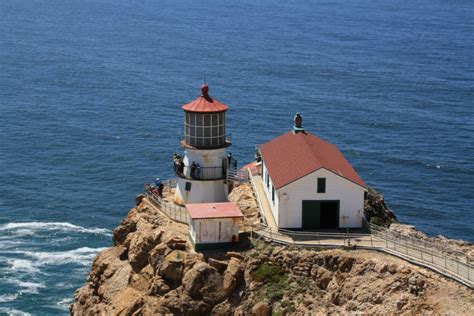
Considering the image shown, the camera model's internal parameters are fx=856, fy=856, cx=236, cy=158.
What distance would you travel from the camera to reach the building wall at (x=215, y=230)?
4209 cm

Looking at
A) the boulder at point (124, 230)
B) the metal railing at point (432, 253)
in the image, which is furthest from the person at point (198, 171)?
the metal railing at point (432, 253)

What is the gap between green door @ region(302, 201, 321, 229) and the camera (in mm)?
42719

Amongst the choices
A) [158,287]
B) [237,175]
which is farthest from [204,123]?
[158,287]

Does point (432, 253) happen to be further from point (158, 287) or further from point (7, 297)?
point (7, 297)

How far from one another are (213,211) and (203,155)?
6.67 metres

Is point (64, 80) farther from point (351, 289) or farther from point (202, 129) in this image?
point (351, 289)

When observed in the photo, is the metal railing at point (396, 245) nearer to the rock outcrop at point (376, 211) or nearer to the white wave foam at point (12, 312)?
the rock outcrop at point (376, 211)

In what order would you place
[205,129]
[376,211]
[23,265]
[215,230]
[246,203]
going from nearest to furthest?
1. [215,230]
2. [246,203]
3. [205,129]
4. [376,211]
5. [23,265]

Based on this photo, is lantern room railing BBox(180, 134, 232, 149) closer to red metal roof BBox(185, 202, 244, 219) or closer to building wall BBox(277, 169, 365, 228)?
red metal roof BBox(185, 202, 244, 219)

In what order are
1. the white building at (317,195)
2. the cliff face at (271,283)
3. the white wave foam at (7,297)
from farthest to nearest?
the white wave foam at (7,297), the white building at (317,195), the cliff face at (271,283)

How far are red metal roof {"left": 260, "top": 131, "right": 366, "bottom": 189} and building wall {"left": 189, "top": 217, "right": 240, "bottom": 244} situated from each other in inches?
118

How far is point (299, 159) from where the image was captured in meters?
44.6

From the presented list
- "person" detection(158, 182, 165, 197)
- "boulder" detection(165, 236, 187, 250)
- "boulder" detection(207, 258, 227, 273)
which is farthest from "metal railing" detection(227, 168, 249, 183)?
"boulder" detection(207, 258, 227, 273)

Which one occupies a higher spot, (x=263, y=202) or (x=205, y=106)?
(x=205, y=106)
